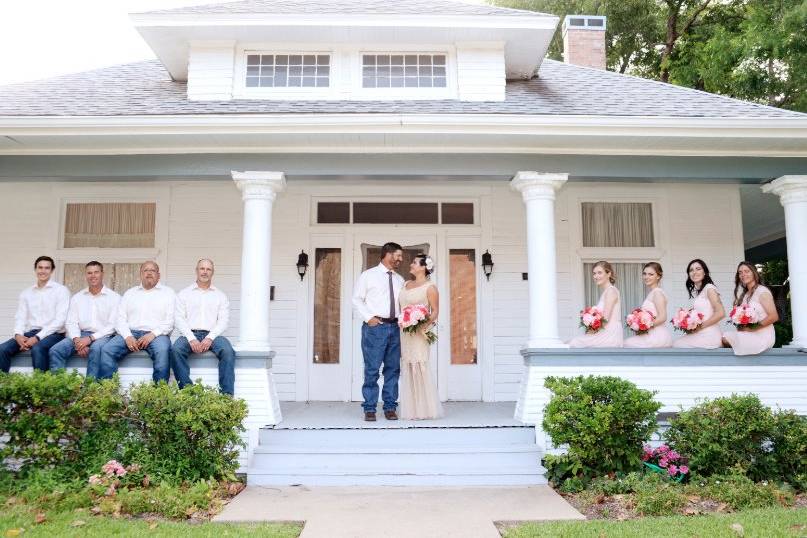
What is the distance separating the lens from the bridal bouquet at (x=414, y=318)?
6172 millimetres

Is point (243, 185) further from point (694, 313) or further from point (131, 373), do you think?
point (694, 313)

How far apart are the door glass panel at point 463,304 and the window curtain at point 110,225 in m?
3.94

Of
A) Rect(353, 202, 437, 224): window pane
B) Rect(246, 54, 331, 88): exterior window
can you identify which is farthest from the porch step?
Rect(246, 54, 331, 88): exterior window

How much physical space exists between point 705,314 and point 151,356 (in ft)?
18.0

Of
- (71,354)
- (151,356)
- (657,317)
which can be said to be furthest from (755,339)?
(71,354)

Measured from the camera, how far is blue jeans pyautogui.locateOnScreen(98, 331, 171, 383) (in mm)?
5949

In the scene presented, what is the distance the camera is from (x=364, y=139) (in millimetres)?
6629

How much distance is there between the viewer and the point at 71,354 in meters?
6.21

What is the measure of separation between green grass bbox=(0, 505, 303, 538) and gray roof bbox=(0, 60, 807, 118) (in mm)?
4035

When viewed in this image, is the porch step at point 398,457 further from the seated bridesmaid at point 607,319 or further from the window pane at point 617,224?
the window pane at point 617,224

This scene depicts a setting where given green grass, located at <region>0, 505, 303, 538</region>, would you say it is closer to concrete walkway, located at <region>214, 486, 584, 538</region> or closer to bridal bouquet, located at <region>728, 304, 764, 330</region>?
concrete walkway, located at <region>214, 486, 584, 538</region>

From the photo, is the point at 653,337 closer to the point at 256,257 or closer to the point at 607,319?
the point at 607,319

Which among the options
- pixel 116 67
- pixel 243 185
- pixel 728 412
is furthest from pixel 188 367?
pixel 116 67

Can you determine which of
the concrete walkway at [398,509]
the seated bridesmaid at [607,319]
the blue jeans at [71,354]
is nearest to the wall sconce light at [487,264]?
the seated bridesmaid at [607,319]
